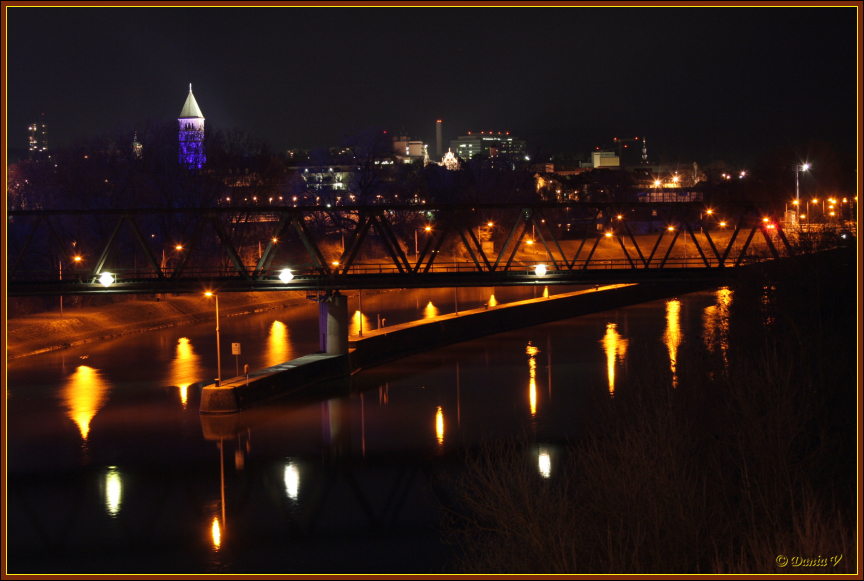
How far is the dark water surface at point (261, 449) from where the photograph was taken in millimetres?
19938

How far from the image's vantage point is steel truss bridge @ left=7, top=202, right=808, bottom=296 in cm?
3541

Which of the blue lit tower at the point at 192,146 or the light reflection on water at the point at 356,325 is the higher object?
the blue lit tower at the point at 192,146

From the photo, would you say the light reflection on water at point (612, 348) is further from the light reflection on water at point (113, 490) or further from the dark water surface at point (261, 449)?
the light reflection on water at point (113, 490)

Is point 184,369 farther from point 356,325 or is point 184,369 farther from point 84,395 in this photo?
point 356,325

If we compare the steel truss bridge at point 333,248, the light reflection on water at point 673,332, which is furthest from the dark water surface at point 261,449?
the steel truss bridge at point 333,248

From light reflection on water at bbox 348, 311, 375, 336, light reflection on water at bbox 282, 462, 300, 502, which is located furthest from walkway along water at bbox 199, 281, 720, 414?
light reflection on water at bbox 282, 462, 300, 502

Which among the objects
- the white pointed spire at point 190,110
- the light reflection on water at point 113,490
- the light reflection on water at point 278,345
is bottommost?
the light reflection on water at point 113,490

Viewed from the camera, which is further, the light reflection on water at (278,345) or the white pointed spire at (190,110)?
the white pointed spire at (190,110)

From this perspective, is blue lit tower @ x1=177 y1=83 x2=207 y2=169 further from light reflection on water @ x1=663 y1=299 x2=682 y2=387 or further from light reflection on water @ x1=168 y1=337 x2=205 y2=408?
light reflection on water @ x1=663 y1=299 x2=682 y2=387

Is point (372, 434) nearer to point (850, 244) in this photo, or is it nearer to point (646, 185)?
point (850, 244)

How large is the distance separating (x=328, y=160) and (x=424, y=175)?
12.1 meters

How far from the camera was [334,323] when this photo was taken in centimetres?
3841

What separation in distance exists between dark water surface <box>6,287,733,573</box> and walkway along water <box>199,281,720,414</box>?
0.75 metres

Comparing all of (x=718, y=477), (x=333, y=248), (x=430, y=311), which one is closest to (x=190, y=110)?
(x=333, y=248)
